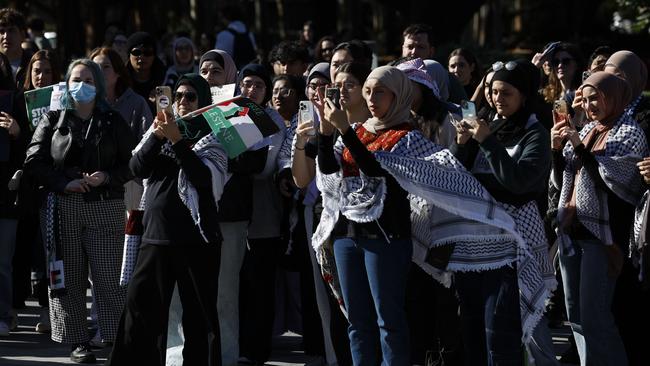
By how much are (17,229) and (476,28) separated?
29379 mm

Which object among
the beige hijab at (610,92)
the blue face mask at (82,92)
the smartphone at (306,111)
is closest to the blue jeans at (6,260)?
the blue face mask at (82,92)

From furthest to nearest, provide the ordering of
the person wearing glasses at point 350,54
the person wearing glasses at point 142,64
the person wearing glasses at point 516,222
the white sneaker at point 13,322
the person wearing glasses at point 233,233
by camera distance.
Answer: the person wearing glasses at point 142,64, the white sneaker at point 13,322, the person wearing glasses at point 350,54, the person wearing glasses at point 233,233, the person wearing glasses at point 516,222

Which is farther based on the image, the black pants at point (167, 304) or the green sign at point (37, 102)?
the green sign at point (37, 102)

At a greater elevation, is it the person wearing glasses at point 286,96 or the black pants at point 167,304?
the person wearing glasses at point 286,96

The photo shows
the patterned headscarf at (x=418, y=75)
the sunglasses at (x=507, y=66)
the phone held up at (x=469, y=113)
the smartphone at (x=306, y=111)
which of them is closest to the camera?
the phone held up at (x=469, y=113)

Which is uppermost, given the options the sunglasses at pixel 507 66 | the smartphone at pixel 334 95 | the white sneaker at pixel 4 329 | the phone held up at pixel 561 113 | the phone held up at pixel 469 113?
the sunglasses at pixel 507 66

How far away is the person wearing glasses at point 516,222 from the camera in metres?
7.04

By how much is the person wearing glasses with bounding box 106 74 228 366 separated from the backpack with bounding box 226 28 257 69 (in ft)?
23.5

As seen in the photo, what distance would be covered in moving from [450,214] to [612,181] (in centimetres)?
100

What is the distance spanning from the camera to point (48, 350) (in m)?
9.41

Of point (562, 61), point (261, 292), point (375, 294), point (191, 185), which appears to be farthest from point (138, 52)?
point (375, 294)

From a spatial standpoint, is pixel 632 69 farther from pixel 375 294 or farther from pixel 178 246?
pixel 178 246

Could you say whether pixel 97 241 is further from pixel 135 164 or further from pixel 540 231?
pixel 540 231

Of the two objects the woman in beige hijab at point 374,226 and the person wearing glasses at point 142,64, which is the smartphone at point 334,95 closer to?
the woman in beige hijab at point 374,226
